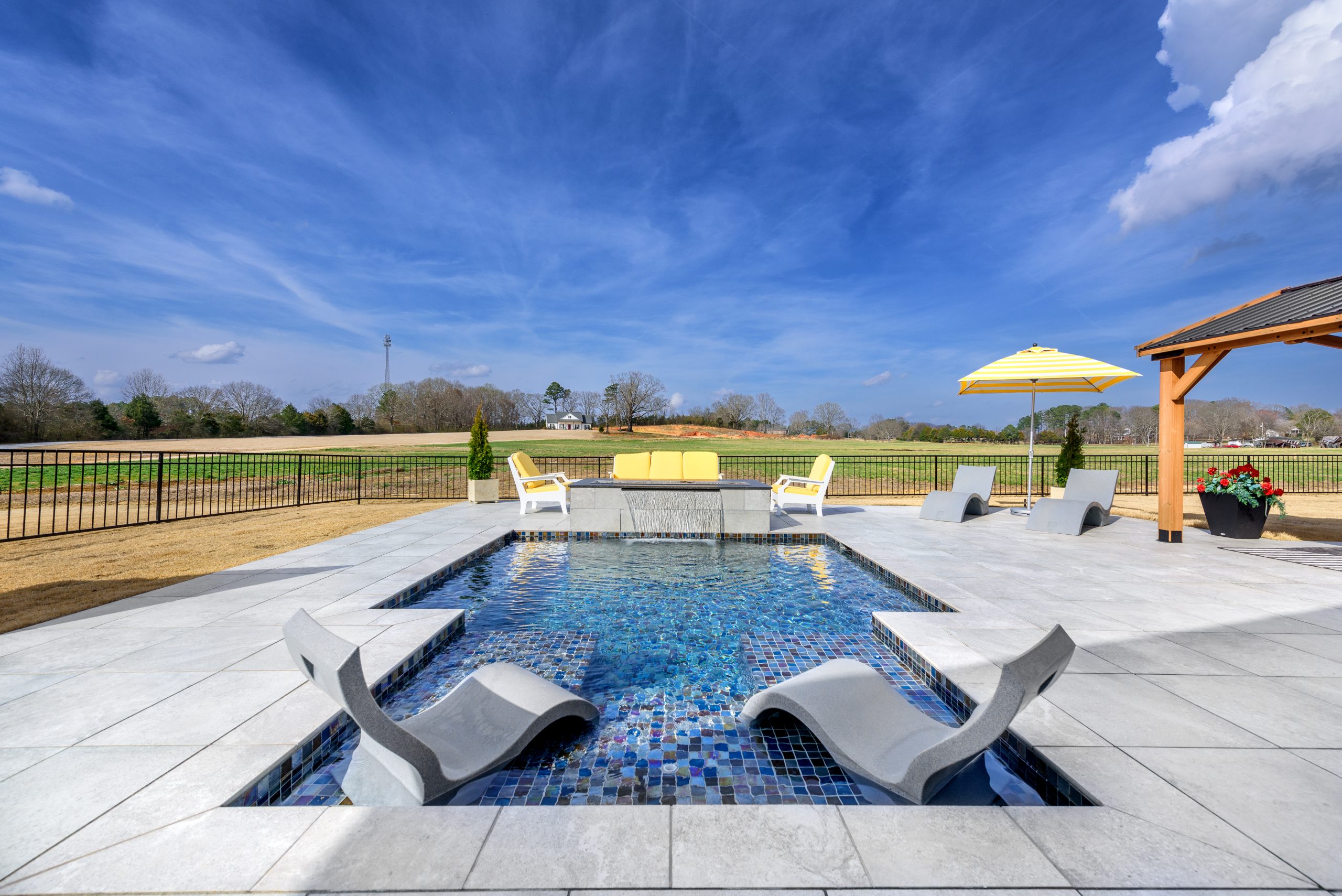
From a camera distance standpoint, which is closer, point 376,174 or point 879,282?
point 376,174

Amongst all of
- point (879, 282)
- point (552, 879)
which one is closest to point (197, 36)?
point (552, 879)

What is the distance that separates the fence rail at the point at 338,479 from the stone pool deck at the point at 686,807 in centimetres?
689

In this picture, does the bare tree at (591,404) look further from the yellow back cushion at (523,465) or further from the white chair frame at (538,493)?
the white chair frame at (538,493)

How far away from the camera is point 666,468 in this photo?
31.4 feet

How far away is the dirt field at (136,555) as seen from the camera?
4.39 meters

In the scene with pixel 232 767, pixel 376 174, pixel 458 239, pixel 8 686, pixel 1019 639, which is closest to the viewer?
pixel 232 767

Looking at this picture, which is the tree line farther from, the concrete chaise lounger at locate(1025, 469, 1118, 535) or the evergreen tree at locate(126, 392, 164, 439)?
the concrete chaise lounger at locate(1025, 469, 1118, 535)

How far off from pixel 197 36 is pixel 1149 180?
23328 millimetres

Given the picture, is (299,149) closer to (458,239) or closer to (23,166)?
(23,166)

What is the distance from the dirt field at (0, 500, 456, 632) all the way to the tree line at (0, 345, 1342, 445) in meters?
22.9

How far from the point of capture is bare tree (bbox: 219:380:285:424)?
41656mm

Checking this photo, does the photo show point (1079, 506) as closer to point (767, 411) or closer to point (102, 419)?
point (102, 419)

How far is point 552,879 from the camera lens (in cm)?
149

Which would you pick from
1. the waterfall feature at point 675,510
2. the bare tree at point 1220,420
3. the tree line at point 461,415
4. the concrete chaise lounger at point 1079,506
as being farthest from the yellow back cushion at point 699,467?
the bare tree at point 1220,420
